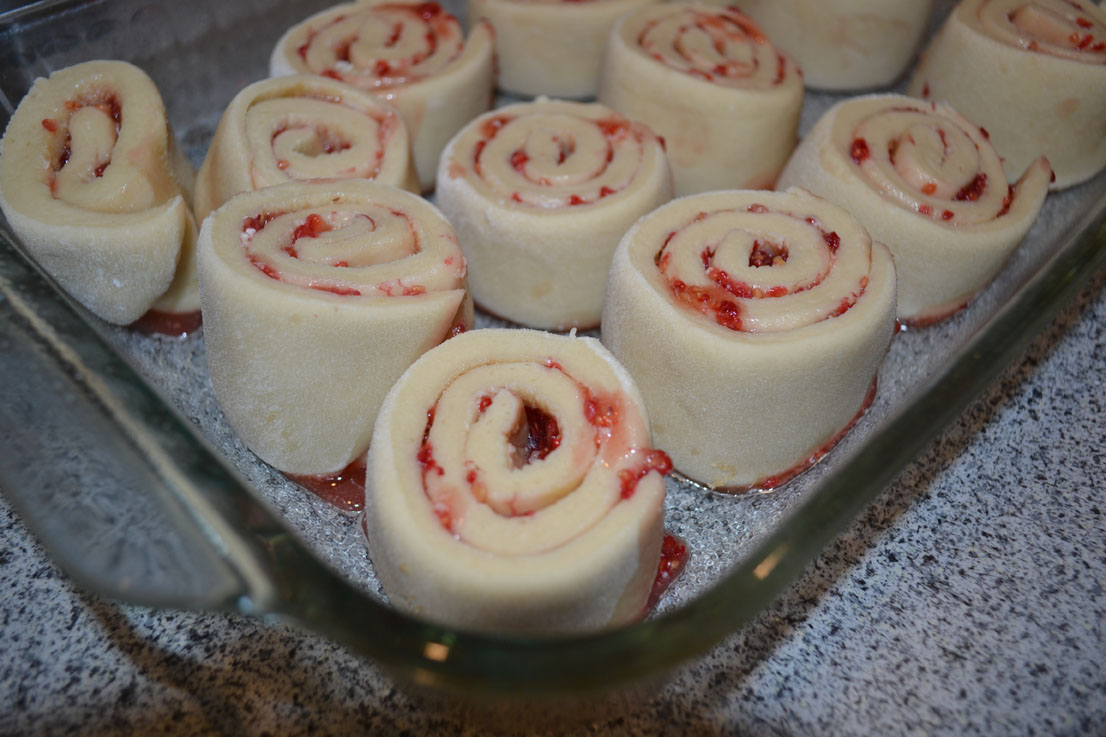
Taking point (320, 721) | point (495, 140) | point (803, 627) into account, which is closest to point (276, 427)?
point (320, 721)

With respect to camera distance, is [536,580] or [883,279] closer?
[536,580]

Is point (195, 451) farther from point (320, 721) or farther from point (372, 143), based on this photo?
point (372, 143)

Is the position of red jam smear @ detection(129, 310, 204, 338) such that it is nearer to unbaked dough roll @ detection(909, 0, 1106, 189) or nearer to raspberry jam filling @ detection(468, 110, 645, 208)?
raspberry jam filling @ detection(468, 110, 645, 208)

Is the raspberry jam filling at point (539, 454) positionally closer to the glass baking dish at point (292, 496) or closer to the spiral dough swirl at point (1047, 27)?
the glass baking dish at point (292, 496)

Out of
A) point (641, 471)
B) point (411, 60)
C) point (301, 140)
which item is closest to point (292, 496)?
point (641, 471)

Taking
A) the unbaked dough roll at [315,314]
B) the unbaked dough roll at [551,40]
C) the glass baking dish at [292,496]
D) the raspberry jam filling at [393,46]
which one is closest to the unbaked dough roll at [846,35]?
the unbaked dough roll at [551,40]

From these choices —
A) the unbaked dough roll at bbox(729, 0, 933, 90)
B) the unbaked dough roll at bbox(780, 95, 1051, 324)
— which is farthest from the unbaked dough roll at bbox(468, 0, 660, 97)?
the unbaked dough roll at bbox(780, 95, 1051, 324)
